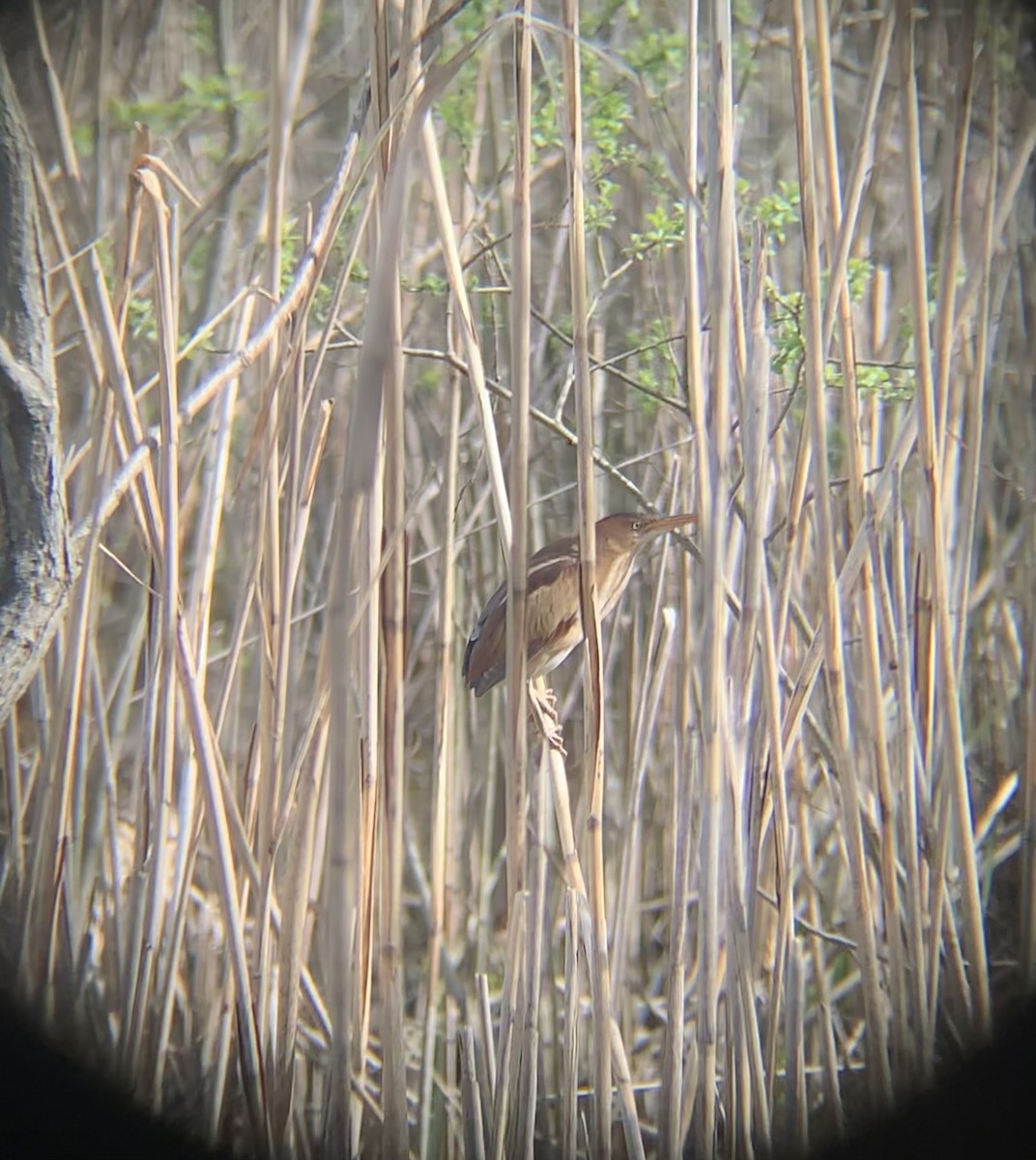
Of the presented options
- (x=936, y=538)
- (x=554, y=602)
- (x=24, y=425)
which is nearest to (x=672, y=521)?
(x=554, y=602)

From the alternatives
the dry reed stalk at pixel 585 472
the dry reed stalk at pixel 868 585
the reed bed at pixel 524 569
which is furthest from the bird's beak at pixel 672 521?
the dry reed stalk at pixel 585 472

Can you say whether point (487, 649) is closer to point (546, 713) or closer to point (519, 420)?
point (546, 713)

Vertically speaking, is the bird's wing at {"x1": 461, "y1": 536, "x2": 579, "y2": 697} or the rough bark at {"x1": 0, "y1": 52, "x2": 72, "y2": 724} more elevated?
the rough bark at {"x1": 0, "y1": 52, "x2": 72, "y2": 724}

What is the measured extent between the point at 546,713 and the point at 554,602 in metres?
0.21

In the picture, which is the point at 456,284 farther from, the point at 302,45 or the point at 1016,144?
the point at 1016,144

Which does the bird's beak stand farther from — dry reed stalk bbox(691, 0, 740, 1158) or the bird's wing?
dry reed stalk bbox(691, 0, 740, 1158)

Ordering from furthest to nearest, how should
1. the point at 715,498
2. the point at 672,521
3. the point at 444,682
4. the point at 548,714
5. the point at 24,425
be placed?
the point at 548,714 → the point at 672,521 → the point at 444,682 → the point at 715,498 → the point at 24,425

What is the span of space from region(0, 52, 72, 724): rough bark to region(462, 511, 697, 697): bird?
2.45 feet

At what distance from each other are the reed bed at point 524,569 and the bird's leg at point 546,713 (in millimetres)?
53

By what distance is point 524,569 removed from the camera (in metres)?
0.77

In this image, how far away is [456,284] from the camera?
81cm

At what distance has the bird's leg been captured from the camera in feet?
→ 3.44

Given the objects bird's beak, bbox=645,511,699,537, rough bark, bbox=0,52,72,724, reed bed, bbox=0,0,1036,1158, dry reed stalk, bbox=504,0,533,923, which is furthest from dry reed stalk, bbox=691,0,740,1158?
rough bark, bbox=0,52,72,724

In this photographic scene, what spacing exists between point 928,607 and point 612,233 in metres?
0.82
